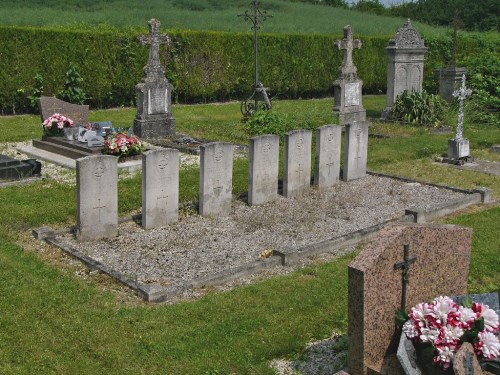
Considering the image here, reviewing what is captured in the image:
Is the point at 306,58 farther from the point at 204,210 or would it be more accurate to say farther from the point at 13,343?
the point at 13,343

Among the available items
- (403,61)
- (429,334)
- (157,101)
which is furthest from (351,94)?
(429,334)

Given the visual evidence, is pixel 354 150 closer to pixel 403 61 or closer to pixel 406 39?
pixel 403 61

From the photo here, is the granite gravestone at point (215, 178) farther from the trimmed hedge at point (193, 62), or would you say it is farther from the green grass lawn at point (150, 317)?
the trimmed hedge at point (193, 62)

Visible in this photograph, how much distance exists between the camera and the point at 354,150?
11953 millimetres

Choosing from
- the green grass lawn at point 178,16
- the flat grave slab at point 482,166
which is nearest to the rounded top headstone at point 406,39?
the flat grave slab at point 482,166

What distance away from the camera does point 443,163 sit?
13812 millimetres

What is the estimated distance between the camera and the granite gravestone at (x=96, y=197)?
826 centimetres

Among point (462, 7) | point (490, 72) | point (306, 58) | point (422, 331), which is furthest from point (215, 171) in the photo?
point (462, 7)

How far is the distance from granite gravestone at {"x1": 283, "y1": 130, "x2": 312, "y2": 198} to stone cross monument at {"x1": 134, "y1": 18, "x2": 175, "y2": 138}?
6.28m

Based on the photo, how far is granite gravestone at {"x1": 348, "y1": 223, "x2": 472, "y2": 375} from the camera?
4.63 meters

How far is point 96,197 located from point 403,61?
1368 cm

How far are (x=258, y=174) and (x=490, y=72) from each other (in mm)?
13874

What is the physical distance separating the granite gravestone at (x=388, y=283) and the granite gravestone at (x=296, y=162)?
5.59m

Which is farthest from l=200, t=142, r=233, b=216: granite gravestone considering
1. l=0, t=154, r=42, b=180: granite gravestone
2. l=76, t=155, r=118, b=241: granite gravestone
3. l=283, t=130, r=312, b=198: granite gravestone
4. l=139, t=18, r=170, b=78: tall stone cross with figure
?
l=139, t=18, r=170, b=78: tall stone cross with figure
